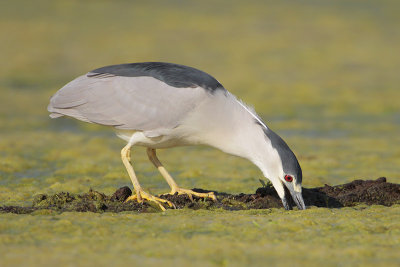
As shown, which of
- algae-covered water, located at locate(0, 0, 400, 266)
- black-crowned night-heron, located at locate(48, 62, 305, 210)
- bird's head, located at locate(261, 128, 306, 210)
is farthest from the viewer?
black-crowned night-heron, located at locate(48, 62, 305, 210)

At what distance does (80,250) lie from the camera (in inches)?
196

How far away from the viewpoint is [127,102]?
702 centimetres

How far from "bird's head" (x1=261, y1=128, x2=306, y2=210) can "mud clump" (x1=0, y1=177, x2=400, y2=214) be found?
0.30 m

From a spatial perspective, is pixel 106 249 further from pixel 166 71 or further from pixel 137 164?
pixel 137 164

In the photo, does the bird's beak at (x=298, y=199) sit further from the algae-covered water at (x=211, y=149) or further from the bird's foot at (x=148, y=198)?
the bird's foot at (x=148, y=198)

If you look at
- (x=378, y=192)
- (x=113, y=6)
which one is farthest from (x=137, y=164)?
(x=113, y=6)

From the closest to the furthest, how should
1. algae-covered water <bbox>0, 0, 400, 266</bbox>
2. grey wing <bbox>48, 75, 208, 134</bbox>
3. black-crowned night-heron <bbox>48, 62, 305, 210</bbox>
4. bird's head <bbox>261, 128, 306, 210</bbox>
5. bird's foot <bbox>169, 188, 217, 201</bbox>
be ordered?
algae-covered water <bbox>0, 0, 400, 266</bbox> < bird's head <bbox>261, 128, 306, 210</bbox> < black-crowned night-heron <bbox>48, 62, 305, 210</bbox> < grey wing <bbox>48, 75, 208, 134</bbox> < bird's foot <bbox>169, 188, 217, 201</bbox>

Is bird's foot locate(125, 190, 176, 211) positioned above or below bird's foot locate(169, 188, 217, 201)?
below

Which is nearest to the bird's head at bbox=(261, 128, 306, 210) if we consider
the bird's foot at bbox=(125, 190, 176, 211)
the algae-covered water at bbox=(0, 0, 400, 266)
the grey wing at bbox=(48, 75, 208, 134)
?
the algae-covered water at bbox=(0, 0, 400, 266)

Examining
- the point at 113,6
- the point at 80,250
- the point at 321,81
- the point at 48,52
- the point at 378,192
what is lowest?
the point at 80,250

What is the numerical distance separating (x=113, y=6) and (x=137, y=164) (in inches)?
516

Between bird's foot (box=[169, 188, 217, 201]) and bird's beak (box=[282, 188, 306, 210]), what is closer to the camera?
bird's beak (box=[282, 188, 306, 210])

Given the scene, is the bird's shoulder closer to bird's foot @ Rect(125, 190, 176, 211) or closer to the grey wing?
the grey wing

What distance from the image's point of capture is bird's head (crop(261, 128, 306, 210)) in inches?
253
